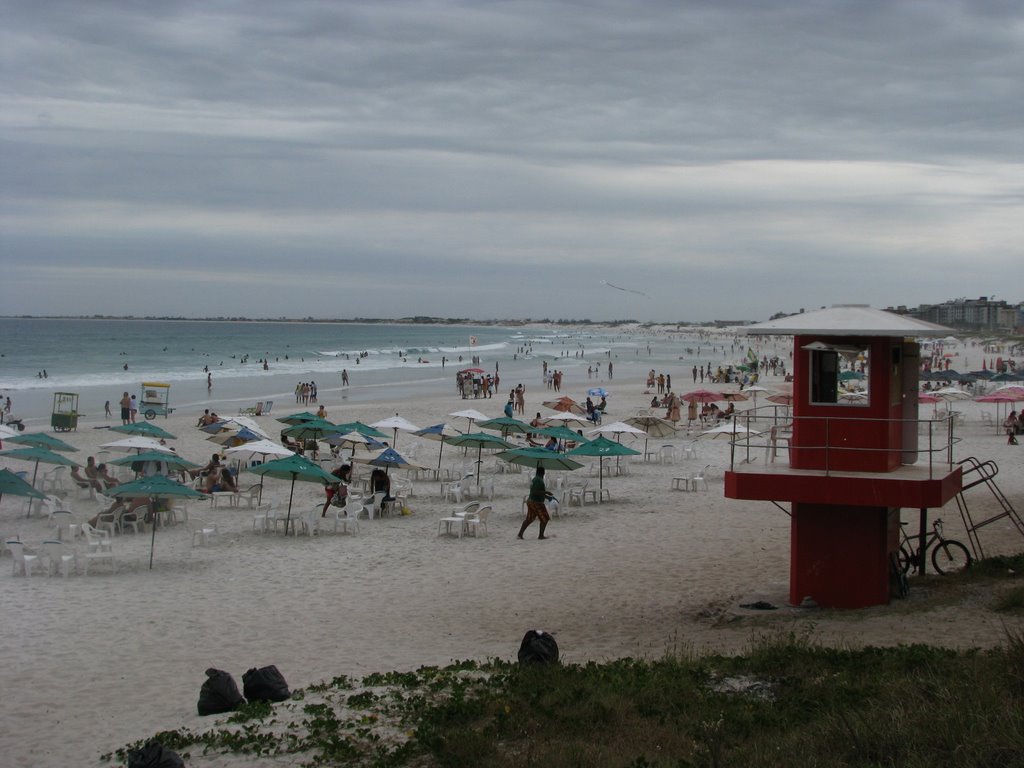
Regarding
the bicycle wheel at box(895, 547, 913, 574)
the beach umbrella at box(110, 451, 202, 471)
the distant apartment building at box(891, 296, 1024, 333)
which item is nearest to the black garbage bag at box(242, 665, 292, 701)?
the bicycle wheel at box(895, 547, 913, 574)

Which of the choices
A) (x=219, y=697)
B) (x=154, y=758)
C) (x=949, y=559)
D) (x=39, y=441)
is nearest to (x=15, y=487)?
(x=39, y=441)

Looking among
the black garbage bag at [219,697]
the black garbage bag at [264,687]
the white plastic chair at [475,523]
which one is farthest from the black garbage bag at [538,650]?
the white plastic chair at [475,523]

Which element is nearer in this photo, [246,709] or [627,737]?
[627,737]

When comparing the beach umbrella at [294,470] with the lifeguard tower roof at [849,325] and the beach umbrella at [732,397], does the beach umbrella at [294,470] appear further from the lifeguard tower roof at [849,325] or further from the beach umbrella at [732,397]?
the beach umbrella at [732,397]

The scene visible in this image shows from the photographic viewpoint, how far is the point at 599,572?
13.5 meters

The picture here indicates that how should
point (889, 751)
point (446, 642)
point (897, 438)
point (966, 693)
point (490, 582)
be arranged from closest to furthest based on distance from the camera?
point (889, 751), point (966, 693), point (446, 642), point (897, 438), point (490, 582)

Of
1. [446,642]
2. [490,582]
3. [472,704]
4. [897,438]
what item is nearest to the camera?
[472,704]

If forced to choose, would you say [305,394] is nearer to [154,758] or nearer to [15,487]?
[15,487]

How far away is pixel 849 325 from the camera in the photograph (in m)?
10.5

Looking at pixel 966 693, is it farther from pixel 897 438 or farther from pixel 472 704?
pixel 897 438

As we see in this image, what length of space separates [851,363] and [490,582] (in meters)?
5.55

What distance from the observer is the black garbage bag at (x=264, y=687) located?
798cm

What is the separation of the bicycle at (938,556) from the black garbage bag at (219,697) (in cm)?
785

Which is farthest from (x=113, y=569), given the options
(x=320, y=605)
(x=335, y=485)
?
(x=335, y=485)
